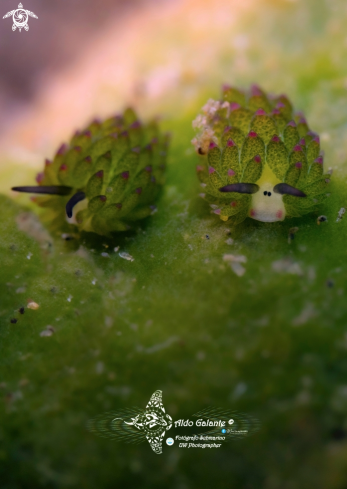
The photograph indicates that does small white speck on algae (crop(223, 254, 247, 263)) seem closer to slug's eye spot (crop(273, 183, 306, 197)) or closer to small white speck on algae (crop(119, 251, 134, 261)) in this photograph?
slug's eye spot (crop(273, 183, 306, 197))

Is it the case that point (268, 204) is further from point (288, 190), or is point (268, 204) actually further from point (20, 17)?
point (20, 17)

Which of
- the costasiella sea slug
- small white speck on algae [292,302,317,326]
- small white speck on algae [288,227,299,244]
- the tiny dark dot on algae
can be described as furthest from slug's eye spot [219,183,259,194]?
the tiny dark dot on algae

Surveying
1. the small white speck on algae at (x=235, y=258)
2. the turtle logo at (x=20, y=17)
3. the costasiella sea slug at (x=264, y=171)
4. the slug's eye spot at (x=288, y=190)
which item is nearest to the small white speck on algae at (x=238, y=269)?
the small white speck on algae at (x=235, y=258)

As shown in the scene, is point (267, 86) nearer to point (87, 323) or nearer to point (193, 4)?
point (193, 4)

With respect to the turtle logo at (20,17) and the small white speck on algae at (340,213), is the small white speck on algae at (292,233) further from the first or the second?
the turtle logo at (20,17)

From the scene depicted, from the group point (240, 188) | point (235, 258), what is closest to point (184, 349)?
point (235, 258)

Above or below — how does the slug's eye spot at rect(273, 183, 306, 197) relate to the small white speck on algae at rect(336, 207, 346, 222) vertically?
above
